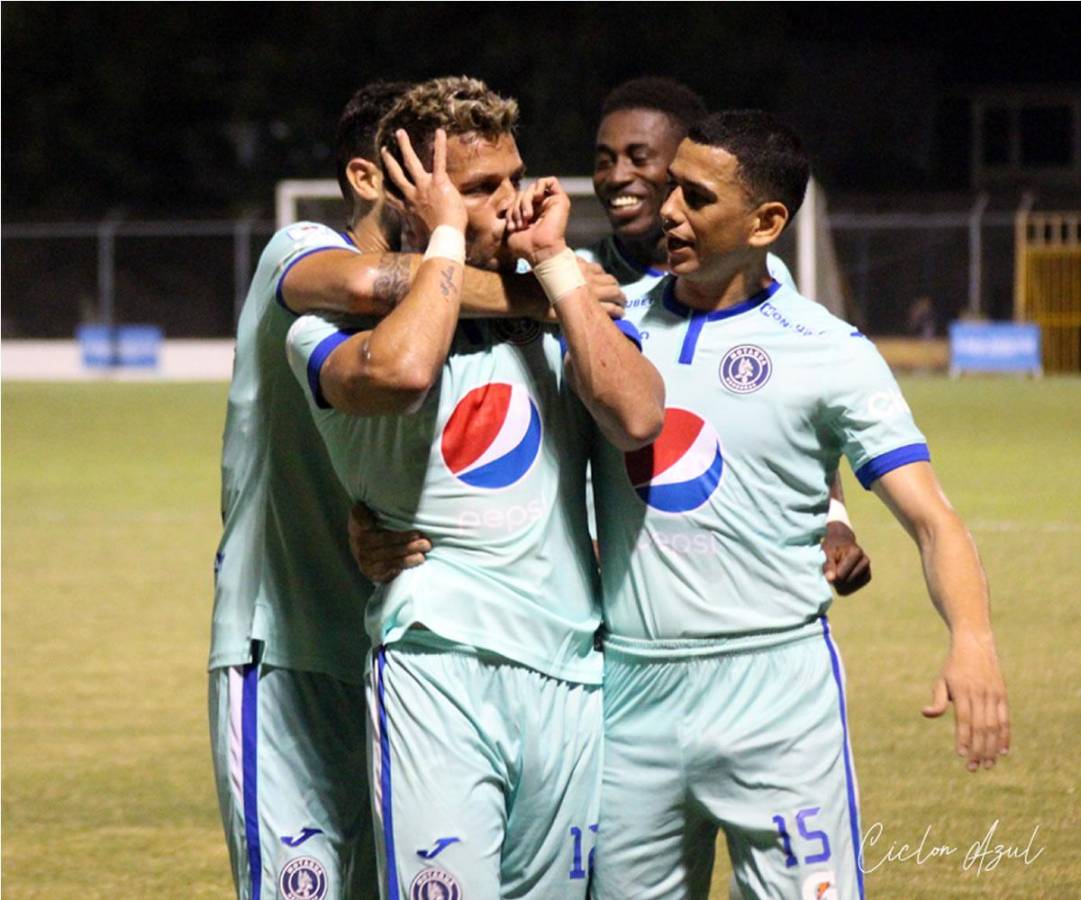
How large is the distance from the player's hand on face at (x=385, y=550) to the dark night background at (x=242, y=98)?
33377mm

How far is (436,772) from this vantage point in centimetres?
328

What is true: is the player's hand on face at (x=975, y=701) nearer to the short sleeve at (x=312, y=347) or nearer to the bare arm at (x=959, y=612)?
the bare arm at (x=959, y=612)

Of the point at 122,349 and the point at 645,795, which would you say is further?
the point at 122,349

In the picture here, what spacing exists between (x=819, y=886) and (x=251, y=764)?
119cm

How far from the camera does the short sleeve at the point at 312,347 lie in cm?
337

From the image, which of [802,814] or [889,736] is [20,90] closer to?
[889,736]

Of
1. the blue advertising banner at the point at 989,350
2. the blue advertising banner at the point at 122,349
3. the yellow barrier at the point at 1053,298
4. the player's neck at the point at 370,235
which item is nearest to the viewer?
the player's neck at the point at 370,235

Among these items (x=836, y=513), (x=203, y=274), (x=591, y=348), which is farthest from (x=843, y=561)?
(x=203, y=274)

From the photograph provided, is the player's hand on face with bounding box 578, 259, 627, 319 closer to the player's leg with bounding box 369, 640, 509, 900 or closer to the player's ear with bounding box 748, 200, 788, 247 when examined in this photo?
the player's ear with bounding box 748, 200, 788, 247

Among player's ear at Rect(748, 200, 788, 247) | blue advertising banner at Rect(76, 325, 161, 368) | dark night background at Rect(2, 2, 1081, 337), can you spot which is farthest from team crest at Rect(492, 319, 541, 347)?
A: dark night background at Rect(2, 2, 1081, 337)

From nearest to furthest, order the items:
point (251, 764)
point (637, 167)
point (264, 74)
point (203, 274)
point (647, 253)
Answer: point (251, 764)
point (647, 253)
point (637, 167)
point (203, 274)
point (264, 74)

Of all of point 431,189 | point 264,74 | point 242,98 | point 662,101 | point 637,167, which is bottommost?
point 431,189

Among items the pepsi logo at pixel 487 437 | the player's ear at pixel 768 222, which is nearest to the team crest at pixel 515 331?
the pepsi logo at pixel 487 437

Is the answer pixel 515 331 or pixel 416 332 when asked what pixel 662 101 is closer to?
pixel 515 331
